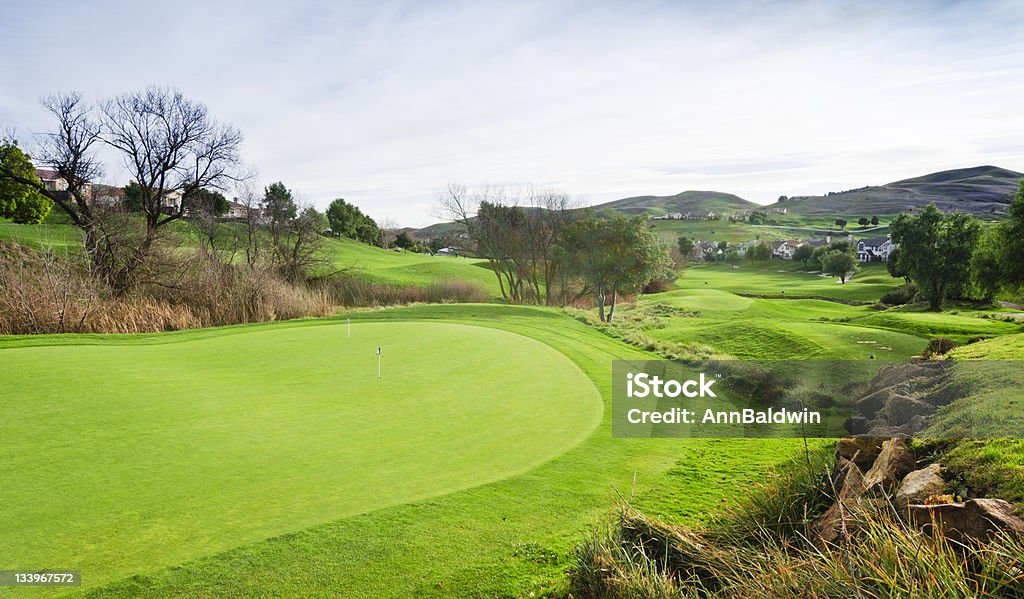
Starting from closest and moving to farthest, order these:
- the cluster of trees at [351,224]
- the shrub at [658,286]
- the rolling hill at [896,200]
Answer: the shrub at [658,286] → the cluster of trees at [351,224] → the rolling hill at [896,200]

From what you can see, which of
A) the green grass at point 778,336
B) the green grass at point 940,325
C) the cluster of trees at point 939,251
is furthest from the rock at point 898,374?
the cluster of trees at point 939,251

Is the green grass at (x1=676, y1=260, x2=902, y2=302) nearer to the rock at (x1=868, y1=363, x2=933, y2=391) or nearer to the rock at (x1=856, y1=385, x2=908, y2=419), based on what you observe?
the rock at (x1=868, y1=363, x2=933, y2=391)

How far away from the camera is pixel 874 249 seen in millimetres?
75750

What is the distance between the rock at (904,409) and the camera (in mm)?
5496

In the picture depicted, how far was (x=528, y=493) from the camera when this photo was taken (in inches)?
173

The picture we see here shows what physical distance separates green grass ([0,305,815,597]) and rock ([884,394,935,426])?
106 centimetres

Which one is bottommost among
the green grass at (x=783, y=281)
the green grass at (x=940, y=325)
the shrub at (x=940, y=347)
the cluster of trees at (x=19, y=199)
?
the green grass at (x=783, y=281)

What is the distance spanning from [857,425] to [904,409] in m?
0.64

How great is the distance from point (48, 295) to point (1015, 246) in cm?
2605

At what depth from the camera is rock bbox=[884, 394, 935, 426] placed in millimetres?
5496

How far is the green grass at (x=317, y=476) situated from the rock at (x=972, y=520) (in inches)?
66.2

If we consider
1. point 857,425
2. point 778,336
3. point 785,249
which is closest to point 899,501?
point 857,425

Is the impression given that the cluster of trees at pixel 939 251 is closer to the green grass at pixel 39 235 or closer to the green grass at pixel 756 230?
the green grass at pixel 39 235

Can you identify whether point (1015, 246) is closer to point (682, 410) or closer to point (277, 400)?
point (682, 410)
